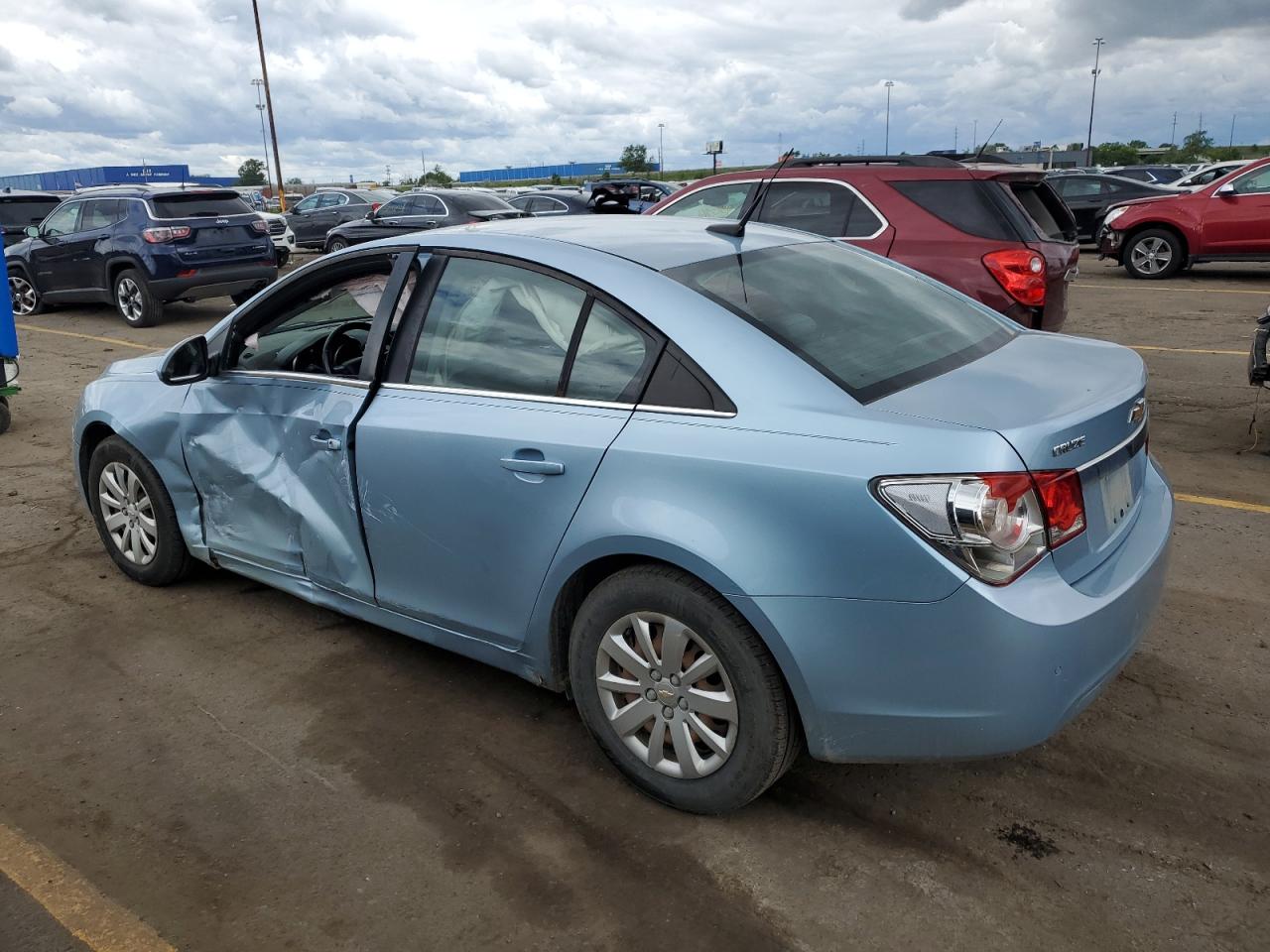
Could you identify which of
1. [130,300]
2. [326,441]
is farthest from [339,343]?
[130,300]

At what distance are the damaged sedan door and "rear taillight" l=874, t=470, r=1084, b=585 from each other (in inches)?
76.4

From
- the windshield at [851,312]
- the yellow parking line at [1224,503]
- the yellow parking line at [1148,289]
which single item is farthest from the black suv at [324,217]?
the windshield at [851,312]

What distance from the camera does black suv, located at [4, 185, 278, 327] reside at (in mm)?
13000

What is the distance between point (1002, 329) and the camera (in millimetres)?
3590

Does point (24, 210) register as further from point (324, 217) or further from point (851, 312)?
point (851, 312)

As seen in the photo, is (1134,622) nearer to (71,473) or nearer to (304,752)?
(304,752)

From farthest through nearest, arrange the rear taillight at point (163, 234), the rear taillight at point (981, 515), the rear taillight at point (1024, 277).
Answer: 1. the rear taillight at point (163, 234)
2. the rear taillight at point (1024, 277)
3. the rear taillight at point (981, 515)

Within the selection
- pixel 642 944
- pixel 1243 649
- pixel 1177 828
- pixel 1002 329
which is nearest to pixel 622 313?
pixel 1002 329

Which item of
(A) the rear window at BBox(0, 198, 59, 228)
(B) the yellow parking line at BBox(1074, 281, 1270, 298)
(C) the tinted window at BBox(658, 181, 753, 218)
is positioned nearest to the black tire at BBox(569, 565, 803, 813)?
(C) the tinted window at BBox(658, 181, 753, 218)

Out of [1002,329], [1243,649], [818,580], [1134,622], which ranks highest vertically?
[1002,329]

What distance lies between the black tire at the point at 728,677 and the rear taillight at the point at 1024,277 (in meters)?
4.56

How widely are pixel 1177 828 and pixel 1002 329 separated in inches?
65.2

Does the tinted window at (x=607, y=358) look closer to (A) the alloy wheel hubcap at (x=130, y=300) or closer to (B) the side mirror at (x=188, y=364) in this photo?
(B) the side mirror at (x=188, y=364)

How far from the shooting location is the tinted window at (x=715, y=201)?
8.20 metres
